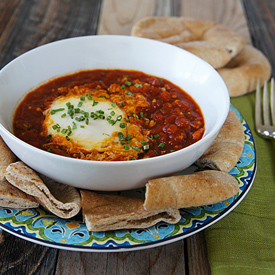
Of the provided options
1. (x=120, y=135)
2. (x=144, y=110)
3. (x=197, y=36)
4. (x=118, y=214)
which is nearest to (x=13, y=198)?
(x=118, y=214)

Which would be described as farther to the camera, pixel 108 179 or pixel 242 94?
pixel 242 94

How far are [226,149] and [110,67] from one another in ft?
6.98

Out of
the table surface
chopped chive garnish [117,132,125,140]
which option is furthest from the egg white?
the table surface

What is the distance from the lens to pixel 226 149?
12.3 ft

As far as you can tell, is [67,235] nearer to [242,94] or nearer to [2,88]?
[2,88]

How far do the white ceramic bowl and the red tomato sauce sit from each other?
0.10 metres

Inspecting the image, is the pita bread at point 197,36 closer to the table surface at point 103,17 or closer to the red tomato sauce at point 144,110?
the table surface at point 103,17

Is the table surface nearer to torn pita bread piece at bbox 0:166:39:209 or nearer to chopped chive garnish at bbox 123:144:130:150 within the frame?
chopped chive garnish at bbox 123:144:130:150

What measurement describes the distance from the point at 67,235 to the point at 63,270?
488 millimetres

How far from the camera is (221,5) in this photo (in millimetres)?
8352

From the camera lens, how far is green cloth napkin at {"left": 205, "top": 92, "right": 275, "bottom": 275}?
3173mm

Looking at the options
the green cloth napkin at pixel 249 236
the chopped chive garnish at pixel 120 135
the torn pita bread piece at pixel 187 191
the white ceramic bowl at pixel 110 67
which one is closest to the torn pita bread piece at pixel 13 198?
the white ceramic bowl at pixel 110 67

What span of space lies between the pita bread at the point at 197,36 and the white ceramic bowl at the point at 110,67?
0.91 metres

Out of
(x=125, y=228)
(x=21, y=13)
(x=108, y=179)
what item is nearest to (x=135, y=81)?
(x=108, y=179)
